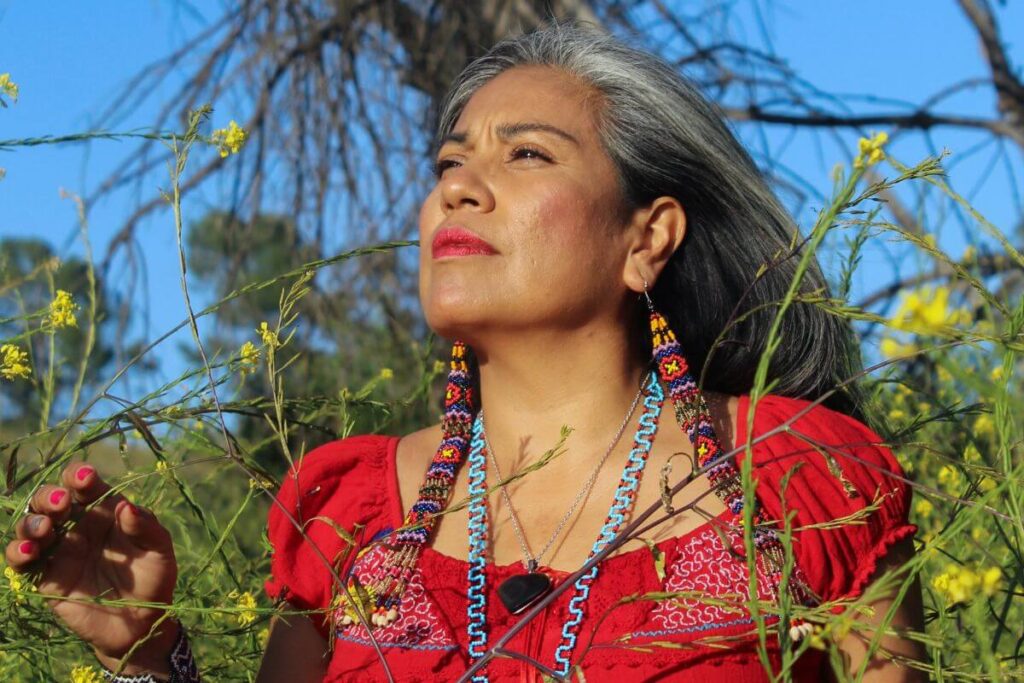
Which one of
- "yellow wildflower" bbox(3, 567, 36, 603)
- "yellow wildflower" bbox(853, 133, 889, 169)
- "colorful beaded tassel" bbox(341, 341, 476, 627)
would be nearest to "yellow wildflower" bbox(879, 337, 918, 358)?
"yellow wildflower" bbox(853, 133, 889, 169)

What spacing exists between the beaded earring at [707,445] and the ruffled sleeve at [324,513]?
0.49 meters

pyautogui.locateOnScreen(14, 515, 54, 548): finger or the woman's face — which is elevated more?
the woman's face

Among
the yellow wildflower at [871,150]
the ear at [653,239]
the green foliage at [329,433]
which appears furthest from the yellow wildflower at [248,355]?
the yellow wildflower at [871,150]

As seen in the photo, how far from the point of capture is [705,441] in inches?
77.9

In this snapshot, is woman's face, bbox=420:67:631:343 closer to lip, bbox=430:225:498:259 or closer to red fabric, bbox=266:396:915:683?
lip, bbox=430:225:498:259

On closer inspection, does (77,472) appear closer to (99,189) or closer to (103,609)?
(103,609)

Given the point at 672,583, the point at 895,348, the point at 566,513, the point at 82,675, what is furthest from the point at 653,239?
the point at 895,348

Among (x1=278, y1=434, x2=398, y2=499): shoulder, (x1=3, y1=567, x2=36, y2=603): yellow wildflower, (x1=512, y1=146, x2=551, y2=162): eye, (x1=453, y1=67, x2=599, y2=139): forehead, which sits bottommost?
(x1=3, y1=567, x2=36, y2=603): yellow wildflower

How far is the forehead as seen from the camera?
218 cm

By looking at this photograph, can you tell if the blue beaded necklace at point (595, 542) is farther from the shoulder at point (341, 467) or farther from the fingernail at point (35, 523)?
the fingernail at point (35, 523)

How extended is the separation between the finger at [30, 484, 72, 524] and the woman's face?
0.63 meters

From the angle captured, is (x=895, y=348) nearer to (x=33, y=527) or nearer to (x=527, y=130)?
(x=33, y=527)

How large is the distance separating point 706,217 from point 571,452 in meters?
0.51

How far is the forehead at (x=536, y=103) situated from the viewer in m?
2.18
